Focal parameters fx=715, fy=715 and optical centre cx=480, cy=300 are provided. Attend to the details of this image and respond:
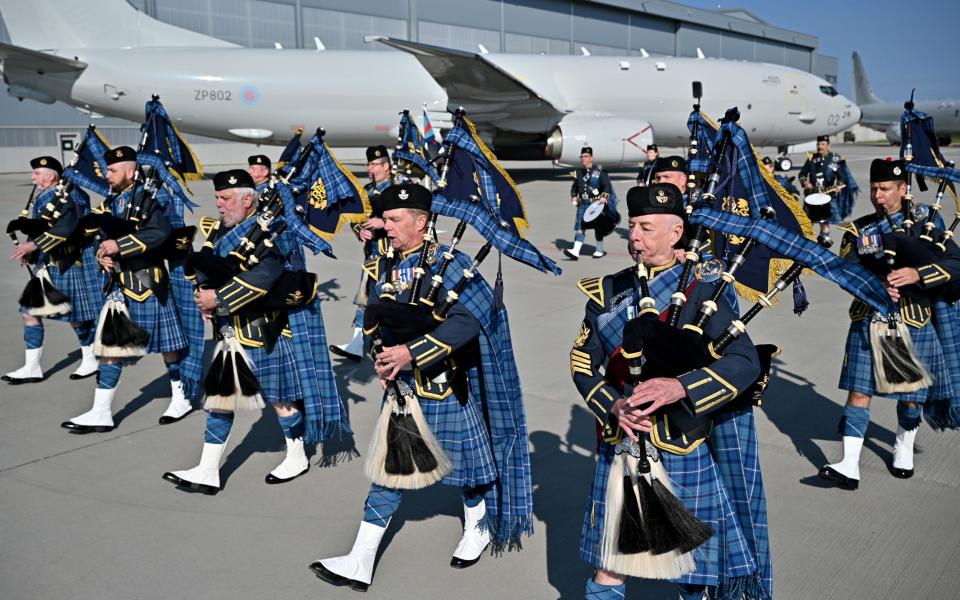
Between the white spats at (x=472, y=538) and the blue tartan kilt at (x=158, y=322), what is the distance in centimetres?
308

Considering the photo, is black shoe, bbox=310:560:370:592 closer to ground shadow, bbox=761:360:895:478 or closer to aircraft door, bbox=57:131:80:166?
ground shadow, bbox=761:360:895:478

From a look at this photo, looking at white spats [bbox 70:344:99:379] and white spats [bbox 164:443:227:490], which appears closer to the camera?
white spats [bbox 164:443:227:490]

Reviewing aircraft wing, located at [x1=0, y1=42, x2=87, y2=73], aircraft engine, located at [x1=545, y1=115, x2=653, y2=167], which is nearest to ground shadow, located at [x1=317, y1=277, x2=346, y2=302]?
aircraft engine, located at [x1=545, y1=115, x2=653, y2=167]

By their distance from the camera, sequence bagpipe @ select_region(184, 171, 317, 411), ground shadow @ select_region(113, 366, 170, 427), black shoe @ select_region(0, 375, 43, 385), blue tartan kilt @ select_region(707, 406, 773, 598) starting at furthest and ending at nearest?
black shoe @ select_region(0, 375, 43, 385) → ground shadow @ select_region(113, 366, 170, 427) → bagpipe @ select_region(184, 171, 317, 411) → blue tartan kilt @ select_region(707, 406, 773, 598)

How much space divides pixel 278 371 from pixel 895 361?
3.85 metres

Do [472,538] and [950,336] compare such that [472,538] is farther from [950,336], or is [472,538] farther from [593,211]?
[593,211]

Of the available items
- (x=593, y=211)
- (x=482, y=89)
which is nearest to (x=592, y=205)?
(x=593, y=211)

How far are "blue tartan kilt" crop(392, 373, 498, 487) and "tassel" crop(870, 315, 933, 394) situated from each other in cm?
261

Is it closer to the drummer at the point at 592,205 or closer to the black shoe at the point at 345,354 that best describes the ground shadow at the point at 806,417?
the black shoe at the point at 345,354

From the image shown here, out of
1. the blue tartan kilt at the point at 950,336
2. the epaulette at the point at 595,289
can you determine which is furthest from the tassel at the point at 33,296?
the blue tartan kilt at the point at 950,336

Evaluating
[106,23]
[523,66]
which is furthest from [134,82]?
[523,66]

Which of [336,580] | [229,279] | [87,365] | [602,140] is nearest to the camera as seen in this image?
[336,580]

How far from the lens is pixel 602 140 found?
24.0 meters

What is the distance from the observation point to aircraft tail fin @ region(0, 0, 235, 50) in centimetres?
2420
